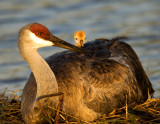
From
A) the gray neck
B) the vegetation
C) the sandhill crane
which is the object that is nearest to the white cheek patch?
the sandhill crane

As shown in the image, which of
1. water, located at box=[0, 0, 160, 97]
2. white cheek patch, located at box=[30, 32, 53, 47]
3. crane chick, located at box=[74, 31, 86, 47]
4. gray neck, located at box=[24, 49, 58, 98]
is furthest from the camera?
water, located at box=[0, 0, 160, 97]

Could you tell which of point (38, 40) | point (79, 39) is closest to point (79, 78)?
point (38, 40)

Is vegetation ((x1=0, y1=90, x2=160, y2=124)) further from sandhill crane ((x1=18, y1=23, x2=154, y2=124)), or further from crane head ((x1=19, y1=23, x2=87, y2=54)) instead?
crane head ((x1=19, y1=23, x2=87, y2=54))

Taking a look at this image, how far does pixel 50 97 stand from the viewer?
16.8 feet

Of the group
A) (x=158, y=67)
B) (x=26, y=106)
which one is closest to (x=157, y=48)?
(x=158, y=67)

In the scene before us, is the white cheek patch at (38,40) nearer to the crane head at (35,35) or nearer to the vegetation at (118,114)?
the crane head at (35,35)

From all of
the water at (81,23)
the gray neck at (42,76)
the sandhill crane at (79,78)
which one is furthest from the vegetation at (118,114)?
the water at (81,23)

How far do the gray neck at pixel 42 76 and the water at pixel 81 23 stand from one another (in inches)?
137

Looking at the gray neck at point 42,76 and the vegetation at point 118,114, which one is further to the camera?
the vegetation at point 118,114

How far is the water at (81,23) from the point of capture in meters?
9.26

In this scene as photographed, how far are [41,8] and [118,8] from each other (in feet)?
8.25

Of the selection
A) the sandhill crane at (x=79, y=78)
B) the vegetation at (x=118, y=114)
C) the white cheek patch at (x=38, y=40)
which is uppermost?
the white cheek patch at (x=38, y=40)

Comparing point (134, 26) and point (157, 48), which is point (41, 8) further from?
point (157, 48)

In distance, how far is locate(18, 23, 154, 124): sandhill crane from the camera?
16.7 feet
